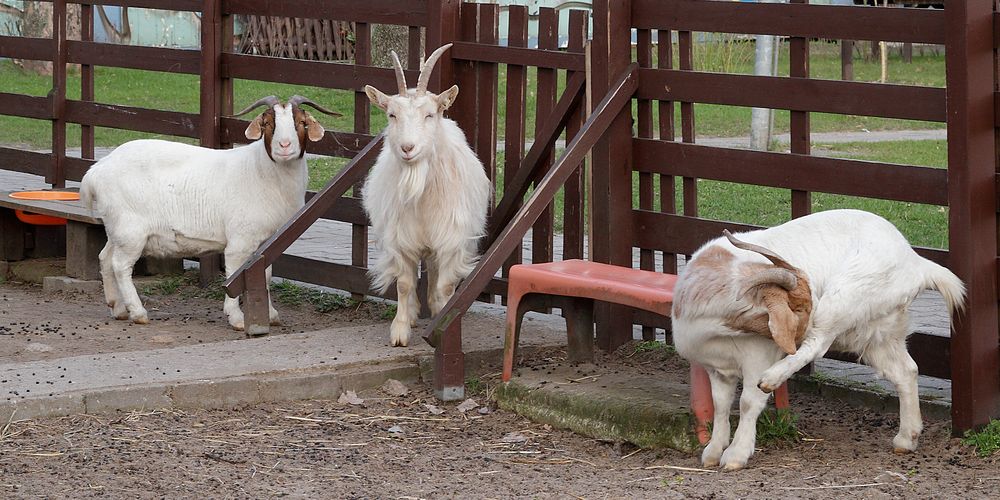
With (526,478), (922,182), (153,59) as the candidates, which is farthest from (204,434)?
A: (153,59)

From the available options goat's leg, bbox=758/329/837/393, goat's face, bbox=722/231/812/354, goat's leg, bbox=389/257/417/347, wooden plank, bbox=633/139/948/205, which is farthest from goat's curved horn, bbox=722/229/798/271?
goat's leg, bbox=389/257/417/347

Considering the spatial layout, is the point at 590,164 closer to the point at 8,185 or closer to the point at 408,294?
the point at 408,294

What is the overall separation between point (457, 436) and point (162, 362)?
156 centimetres

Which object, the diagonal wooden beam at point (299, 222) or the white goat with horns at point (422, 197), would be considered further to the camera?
the diagonal wooden beam at point (299, 222)

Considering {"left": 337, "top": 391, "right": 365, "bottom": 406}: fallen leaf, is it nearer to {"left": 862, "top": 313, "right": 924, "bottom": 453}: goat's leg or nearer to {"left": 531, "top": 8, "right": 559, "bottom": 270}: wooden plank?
{"left": 531, "top": 8, "right": 559, "bottom": 270}: wooden plank

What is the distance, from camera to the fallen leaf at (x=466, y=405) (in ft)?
19.4

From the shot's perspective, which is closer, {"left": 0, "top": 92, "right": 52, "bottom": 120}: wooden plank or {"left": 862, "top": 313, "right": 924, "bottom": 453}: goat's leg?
{"left": 862, "top": 313, "right": 924, "bottom": 453}: goat's leg

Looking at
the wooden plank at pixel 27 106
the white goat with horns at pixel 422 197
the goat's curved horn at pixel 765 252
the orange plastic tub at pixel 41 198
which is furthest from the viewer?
the wooden plank at pixel 27 106

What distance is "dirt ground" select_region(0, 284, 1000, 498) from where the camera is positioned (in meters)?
4.64

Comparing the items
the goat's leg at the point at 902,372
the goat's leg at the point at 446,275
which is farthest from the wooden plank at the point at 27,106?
the goat's leg at the point at 902,372

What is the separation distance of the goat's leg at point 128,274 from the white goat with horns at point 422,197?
1624mm

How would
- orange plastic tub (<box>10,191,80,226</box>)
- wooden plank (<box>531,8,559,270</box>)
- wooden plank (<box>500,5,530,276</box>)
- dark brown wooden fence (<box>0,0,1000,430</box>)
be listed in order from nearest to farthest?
dark brown wooden fence (<box>0,0,1000,430</box>) < wooden plank (<box>531,8,559,270</box>) < wooden plank (<box>500,5,530,276</box>) < orange plastic tub (<box>10,191,80,226</box>)

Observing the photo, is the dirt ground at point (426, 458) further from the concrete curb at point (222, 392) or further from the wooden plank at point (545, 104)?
the wooden plank at point (545, 104)

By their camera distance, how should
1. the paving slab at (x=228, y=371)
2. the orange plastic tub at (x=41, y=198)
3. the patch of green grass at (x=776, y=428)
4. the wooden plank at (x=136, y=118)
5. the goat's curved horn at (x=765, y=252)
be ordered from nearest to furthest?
1. the goat's curved horn at (x=765, y=252)
2. the patch of green grass at (x=776, y=428)
3. the paving slab at (x=228, y=371)
4. the wooden plank at (x=136, y=118)
5. the orange plastic tub at (x=41, y=198)
